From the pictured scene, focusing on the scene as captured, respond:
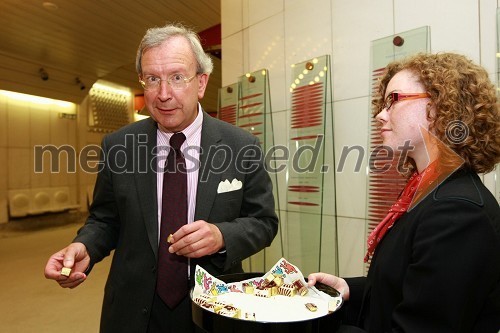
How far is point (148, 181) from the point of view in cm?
133

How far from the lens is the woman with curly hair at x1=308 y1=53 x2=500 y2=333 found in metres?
0.73

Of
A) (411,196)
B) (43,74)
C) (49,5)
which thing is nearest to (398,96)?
(411,196)

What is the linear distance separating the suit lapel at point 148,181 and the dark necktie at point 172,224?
0.10ft

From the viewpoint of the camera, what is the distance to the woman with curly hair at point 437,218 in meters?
0.73

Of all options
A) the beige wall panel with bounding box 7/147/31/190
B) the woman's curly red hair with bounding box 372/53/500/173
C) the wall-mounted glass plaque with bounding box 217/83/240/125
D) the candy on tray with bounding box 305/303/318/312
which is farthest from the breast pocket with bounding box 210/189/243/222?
the beige wall panel with bounding box 7/147/31/190

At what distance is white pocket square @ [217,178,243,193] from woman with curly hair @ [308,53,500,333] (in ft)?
1.52

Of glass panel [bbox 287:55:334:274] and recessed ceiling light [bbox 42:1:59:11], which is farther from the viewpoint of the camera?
recessed ceiling light [bbox 42:1:59:11]

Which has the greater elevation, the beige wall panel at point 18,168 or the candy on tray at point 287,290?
the beige wall panel at point 18,168

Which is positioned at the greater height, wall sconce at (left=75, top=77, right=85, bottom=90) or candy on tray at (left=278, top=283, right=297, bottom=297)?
wall sconce at (left=75, top=77, right=85, bottom=90)

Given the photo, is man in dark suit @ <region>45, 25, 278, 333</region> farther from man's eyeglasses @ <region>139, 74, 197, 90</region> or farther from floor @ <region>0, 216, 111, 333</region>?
floor @ <region>0, 216, 111, 333</region>

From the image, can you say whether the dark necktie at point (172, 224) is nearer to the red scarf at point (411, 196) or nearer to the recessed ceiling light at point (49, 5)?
the red scarf at point (411, 196)

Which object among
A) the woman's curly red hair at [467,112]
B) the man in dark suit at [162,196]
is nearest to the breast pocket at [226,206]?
the man in dark suit at [162,196]

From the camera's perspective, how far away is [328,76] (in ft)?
7.76

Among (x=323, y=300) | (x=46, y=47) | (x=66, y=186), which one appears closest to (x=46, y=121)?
(x=66, y=186)
